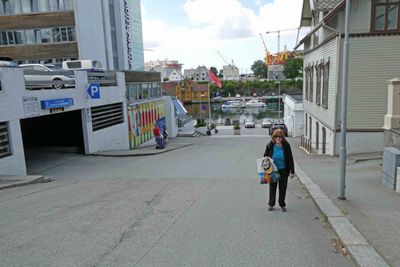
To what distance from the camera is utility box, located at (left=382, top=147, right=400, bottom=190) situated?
8.30 m

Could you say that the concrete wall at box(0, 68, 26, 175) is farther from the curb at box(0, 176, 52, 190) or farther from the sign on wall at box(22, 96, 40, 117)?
the curb at box(0, 176, 52, 190)

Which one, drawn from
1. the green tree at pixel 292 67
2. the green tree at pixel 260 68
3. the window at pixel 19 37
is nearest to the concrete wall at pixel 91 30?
the window at pixel 19 37

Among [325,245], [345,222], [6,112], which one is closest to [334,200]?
[345,222]

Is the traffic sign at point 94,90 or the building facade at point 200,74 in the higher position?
the building facade at point 200,74

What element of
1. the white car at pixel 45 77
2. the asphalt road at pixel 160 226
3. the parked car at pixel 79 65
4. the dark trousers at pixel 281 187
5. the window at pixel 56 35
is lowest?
the asphalt road at pixel 160 226

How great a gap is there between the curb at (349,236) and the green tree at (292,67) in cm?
14855

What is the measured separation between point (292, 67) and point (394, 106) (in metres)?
143

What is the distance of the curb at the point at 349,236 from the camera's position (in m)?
4.39

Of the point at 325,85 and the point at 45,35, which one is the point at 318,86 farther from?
the point at 45,35

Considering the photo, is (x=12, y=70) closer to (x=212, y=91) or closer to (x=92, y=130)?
(x=92, y=130)

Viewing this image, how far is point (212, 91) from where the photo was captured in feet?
495

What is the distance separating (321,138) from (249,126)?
41.3 meters

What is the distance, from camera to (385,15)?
16.0 m

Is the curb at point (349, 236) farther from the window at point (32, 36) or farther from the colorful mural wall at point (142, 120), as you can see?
the window at point (32, 36)
